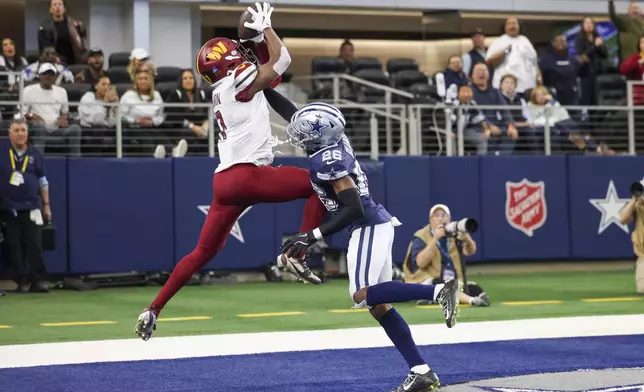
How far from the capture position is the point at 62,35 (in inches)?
671

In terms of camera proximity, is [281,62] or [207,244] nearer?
[281,62]

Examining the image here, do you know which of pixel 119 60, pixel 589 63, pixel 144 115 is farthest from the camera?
pixel 589 63

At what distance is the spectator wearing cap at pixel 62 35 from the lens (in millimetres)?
16906

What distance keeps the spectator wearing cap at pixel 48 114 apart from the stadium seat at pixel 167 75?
2.57 m

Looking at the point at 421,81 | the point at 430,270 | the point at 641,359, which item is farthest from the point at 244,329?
the point at 421,81

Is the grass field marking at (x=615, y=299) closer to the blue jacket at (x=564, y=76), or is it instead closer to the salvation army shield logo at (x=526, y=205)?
the salvation army shield logo at (x=526, y=205)

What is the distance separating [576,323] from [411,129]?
6.84 metres

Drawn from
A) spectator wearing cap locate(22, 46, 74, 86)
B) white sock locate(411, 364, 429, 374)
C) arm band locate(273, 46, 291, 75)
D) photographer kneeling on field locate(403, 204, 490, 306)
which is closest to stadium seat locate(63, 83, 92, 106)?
spectator wearing cap locate(22, 46, 74, 86)

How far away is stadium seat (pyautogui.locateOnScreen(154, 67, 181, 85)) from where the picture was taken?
17.7 meters

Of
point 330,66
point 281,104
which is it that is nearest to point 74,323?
point 281,104

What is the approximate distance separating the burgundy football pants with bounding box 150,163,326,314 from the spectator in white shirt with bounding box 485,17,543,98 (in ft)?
35.5

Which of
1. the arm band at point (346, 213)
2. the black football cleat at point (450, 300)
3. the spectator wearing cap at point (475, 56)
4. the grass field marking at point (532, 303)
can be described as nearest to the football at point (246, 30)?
the arm band at point (346, 213)

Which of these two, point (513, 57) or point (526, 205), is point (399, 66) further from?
point (526, 205)

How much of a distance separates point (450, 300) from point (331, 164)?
109cm
